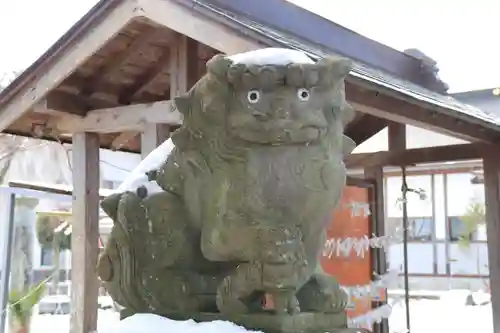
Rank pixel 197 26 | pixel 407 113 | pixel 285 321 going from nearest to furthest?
pixel 285 321 → pixel 197 26 → pixel 407 113

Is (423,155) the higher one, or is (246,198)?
(423,155)

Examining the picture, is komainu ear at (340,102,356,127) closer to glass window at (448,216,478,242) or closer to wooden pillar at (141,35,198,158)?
wooden pillar at (141,35,198,158)

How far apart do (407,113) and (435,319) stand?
19.2ft

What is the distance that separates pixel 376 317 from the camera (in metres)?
4.43

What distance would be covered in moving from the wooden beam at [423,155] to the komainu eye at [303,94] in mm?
3176

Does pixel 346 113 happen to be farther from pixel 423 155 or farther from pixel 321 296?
pixel 423 155

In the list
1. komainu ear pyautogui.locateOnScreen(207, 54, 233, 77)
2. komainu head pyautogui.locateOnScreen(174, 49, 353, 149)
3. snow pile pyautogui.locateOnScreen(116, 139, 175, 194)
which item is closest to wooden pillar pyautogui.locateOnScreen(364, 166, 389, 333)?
snow pile pyautogui.locateOnScreen(116, 139, 175, 194)

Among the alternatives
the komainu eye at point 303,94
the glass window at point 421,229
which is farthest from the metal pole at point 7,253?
the glass window at point 421,229

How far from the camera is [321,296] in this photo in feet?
5.40

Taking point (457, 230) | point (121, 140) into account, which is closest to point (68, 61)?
point (121, 140)

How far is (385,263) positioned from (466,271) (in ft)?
20.2

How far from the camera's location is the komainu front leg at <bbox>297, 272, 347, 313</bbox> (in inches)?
64.7

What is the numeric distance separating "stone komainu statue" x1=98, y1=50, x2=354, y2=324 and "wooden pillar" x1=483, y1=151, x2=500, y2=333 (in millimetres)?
2999

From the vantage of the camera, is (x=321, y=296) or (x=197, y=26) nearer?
(x=321, y=296)
